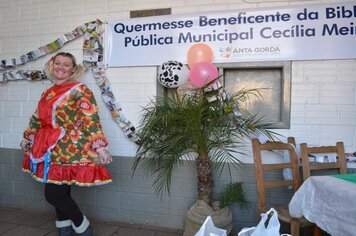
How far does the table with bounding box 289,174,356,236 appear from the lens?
151cm

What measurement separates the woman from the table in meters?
1.42

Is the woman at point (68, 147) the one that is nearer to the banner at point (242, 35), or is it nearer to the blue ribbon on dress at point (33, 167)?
the blue ribbon on dress at point (33, 167)

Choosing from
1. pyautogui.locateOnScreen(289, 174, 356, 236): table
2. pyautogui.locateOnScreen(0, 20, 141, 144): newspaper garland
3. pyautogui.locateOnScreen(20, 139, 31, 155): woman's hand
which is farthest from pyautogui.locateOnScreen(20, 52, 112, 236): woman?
pyautogui.locateOnScreen(289, 174, 356, 236): table

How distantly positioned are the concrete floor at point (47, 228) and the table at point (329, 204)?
133 cm

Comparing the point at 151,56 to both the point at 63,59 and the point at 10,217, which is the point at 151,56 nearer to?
the point at 63,59

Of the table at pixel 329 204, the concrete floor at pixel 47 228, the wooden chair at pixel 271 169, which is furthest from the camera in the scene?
the concrete floor at pixel 47 228

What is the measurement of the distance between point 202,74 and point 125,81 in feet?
3.14

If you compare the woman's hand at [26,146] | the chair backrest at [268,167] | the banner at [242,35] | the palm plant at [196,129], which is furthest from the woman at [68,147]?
the chair backrest at [268,167]

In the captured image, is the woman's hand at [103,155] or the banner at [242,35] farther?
the banner at [242,35]

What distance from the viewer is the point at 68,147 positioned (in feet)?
7.64

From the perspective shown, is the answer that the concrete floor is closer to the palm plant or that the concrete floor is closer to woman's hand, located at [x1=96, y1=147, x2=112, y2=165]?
the palm plant

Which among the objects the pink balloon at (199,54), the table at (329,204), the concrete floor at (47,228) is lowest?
the concrete floor at (47,228)

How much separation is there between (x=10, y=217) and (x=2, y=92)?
1.40 metres

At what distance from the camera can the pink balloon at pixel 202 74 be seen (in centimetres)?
239
